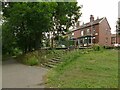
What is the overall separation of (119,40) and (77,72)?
49698 millimetres

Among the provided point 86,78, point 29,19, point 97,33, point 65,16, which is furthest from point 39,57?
point 97,33

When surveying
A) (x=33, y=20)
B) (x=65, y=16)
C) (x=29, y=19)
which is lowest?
(x=33, y=20)

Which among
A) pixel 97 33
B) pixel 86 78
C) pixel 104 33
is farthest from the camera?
pixel 104 33

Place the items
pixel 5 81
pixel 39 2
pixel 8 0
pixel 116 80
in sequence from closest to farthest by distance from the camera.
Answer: pixel 116 80
pixel 5 81
pixel 39 2
pixel 8 0

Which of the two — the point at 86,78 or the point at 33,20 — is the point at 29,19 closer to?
the point at 33,20

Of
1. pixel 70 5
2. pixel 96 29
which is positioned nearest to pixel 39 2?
pixel 70 5

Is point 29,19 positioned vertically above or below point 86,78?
above

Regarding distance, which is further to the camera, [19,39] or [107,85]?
[19,39]

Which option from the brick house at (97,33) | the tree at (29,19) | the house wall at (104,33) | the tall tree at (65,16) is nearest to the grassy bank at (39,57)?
the tree at (29,19)

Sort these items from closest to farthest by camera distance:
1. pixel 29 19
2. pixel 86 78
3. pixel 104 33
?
pixel 86 78
pixel 29 19
pixel 104 33

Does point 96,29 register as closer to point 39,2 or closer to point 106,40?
point 106,40

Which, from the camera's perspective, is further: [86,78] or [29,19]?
[29,19]

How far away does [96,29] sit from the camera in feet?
197

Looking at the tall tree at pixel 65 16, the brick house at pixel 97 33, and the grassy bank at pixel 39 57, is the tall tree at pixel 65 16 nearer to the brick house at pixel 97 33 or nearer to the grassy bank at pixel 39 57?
the grassy bank at pixel 39 57
